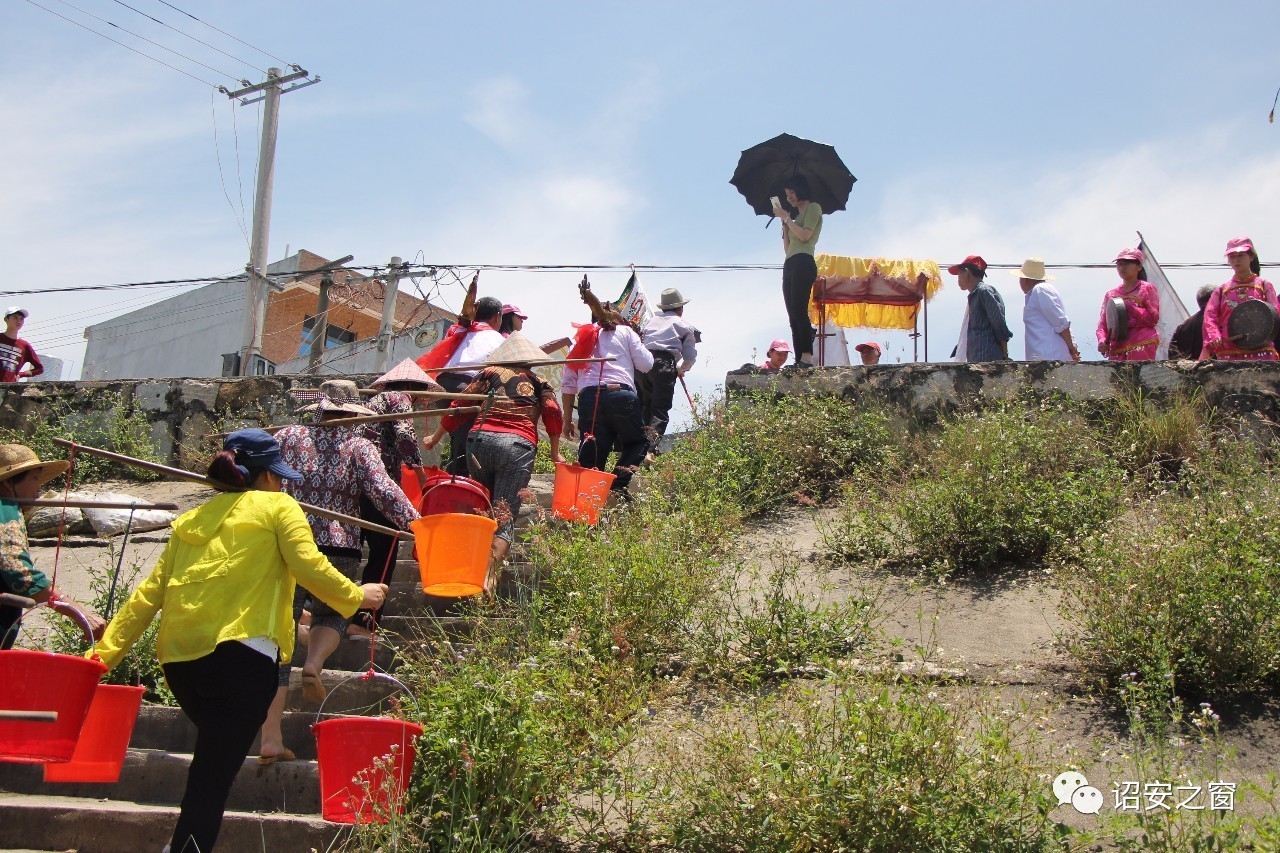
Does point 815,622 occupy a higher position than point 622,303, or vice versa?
point 622,303

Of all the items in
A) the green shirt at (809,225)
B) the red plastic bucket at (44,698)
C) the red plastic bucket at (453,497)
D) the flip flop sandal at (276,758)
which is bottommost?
the flip flop sandal at (276,758)

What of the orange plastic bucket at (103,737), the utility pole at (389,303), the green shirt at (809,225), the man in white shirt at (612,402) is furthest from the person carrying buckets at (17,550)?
the utility pole at (389,303)

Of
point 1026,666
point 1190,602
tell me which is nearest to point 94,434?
point 1026,666

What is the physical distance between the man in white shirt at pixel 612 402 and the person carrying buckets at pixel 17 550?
3.91m

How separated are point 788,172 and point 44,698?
321 inches

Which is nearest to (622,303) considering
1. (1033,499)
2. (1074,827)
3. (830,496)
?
(830,496)

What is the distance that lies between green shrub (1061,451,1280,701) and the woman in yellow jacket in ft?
11.1

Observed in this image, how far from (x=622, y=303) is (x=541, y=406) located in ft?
8.94

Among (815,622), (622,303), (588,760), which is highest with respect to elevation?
(622,303)

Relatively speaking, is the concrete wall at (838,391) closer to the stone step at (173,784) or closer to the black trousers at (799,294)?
the black trousers at (799,294)

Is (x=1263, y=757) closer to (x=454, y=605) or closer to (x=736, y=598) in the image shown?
(x=736, y=598)

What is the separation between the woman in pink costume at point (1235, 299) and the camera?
28.6 ft

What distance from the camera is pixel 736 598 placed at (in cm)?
647

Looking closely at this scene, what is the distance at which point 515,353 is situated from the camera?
7.23 meters
